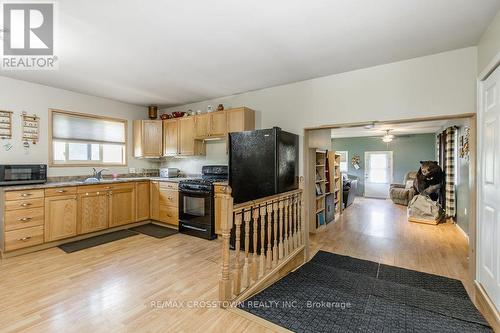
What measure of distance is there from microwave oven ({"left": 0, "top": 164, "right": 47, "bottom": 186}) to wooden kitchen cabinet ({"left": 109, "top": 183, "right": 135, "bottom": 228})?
1.03m

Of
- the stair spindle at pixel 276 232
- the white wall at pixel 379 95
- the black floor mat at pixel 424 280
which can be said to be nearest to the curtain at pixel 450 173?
the black floor mat at pixel 424 280

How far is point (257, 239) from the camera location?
281 centimetres

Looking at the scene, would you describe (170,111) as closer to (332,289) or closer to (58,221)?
(58,221)

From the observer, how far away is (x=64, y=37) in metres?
2.46

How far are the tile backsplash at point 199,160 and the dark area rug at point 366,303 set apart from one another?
2.72 metres

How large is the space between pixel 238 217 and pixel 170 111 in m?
4.19

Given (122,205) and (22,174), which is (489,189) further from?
(22,174)

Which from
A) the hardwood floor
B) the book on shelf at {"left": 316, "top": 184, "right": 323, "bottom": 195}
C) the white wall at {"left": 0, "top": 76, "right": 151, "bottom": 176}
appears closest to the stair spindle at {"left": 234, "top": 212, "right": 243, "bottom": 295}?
the hardwood floor

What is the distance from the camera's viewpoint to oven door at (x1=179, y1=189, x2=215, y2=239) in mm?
4000

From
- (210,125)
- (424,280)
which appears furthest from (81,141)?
(424,280)

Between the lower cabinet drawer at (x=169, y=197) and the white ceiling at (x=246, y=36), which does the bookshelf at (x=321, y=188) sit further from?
the lower cabinet drawer at (x=169, y=197)

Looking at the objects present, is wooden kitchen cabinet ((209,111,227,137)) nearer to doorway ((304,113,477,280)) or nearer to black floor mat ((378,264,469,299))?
doorway ((304,113,477,280))

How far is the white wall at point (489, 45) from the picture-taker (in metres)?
2.03

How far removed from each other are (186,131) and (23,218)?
279 cm
